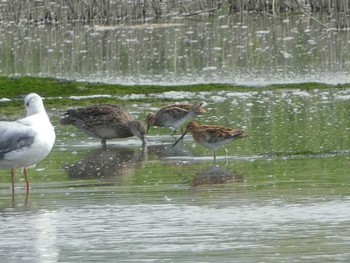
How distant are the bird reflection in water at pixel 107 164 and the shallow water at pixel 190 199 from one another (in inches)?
0.6

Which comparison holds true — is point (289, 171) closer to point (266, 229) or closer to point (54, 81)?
point (266, 229)

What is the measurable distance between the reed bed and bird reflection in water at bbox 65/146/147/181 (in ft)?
60.7

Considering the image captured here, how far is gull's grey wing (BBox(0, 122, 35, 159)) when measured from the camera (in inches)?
444

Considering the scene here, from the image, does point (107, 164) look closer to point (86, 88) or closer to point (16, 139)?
point (16, 139)

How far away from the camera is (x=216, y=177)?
39.4ft

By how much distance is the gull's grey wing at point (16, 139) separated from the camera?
11.3 metres

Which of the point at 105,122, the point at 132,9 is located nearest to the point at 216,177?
the point at 105,122

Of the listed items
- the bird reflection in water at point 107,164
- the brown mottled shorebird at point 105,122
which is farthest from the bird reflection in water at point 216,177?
the brown mottled shorebird at point 105,122

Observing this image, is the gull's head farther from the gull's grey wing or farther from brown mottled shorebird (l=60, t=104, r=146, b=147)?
brown mottled shorebird (l=60, t=104, r=146, b=147)

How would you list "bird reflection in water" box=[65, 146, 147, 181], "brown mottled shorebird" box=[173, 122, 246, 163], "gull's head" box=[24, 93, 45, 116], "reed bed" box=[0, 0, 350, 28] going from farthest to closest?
1. "reed bed" box=[0, 0, 350, 28]
2. "brown mottled shorebird" box=[173, 122, 246, 163]
3. "bird reflection in water" box=[65, 146, 147, 181]
4. "gull's head" box=[24, 93, 45, 116]

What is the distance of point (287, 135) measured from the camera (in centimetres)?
1541

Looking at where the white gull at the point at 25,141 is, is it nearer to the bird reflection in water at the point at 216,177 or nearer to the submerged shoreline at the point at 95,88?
the bird reflection in water at the point at 216,177

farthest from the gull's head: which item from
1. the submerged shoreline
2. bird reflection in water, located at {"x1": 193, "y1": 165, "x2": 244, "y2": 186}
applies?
the submerged shoreline

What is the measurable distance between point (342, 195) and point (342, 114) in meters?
6.84
